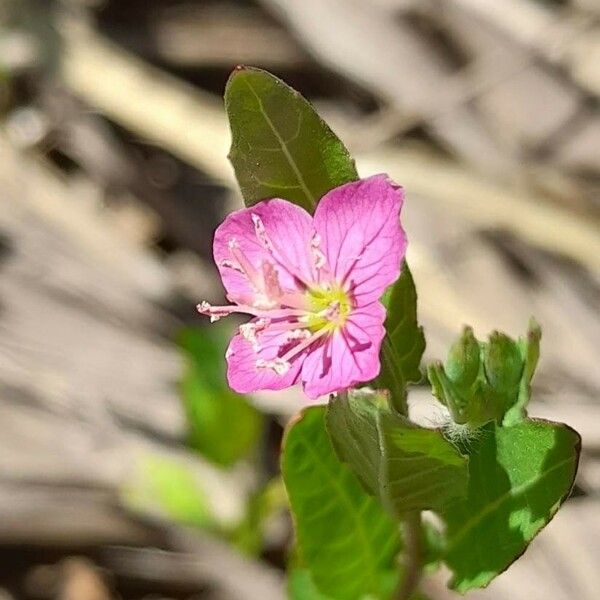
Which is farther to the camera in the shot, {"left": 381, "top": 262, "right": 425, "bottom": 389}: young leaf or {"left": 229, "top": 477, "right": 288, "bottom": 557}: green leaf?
{"left": 229, "top": 477, "right": 288, "bottom": 557}: green leaf

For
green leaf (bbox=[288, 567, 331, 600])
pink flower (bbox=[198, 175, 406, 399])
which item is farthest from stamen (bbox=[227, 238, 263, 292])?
green leaf (bbox=[288, 567, 331, 600])

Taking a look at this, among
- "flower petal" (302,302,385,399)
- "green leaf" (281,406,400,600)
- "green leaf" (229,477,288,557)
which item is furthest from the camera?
"green leaf" (229,477,288,557)

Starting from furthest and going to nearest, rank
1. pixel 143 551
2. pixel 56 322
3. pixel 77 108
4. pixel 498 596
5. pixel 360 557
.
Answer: pixel 77 108, pixel 56 322, pixel 143 551, pixel 498 596, pixel 360 557

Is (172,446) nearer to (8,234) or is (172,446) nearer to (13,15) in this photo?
(8,234)

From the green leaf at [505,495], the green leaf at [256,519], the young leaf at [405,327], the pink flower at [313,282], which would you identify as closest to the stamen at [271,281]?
the pink flower at [313,282]

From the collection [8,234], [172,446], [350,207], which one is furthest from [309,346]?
[8,234]

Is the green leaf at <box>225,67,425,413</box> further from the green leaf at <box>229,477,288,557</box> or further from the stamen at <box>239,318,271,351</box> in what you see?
the green leaf at <box>229,477,288,557</box>

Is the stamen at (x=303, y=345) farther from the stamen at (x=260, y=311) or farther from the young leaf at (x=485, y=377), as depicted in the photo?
the young leaf at (x=485, y=377)
